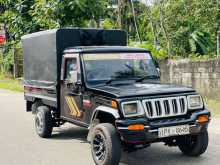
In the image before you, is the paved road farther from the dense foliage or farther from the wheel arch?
the dense foliage

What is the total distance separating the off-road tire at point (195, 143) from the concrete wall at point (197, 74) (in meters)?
6.30

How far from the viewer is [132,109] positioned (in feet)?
22.5

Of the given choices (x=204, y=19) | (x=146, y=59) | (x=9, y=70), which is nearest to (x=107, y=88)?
(x=146, y=59)

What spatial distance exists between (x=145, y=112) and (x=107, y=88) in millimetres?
961

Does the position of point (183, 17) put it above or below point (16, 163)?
above

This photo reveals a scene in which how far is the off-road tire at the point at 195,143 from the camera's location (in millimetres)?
7703

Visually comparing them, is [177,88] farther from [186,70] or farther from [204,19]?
[204,19]

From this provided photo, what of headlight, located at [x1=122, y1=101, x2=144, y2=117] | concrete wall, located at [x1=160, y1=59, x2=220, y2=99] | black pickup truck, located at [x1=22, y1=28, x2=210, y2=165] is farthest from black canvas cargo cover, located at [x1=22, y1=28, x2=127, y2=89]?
concrete wall, located at [x1=160, y1=59, x2=220, y2=99]

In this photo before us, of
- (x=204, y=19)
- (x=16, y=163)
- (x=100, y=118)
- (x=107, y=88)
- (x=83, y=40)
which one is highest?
(x=204, y=19)

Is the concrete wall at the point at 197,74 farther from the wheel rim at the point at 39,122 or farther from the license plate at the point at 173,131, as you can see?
the license plate at the point at 173,131

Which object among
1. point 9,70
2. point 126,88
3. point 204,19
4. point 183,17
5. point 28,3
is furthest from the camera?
point 9,70

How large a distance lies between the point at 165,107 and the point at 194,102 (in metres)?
0.61

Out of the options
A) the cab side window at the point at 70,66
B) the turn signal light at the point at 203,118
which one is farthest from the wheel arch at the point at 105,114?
the turn signal light at the point at 203,118

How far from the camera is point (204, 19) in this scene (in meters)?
17.3
